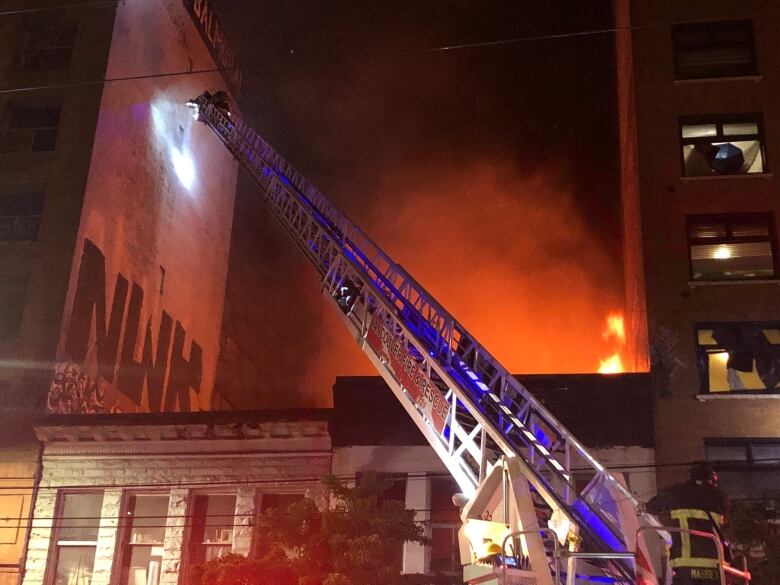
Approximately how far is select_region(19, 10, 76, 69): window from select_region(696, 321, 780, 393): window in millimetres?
19283

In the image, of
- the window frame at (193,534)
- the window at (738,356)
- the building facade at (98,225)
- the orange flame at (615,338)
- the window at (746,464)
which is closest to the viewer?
the window at (746,464)

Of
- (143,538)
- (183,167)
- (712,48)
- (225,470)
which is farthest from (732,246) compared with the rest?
(183,167)

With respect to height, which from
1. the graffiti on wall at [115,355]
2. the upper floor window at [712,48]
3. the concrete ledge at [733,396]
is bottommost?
the concrete ledge at [733,396]

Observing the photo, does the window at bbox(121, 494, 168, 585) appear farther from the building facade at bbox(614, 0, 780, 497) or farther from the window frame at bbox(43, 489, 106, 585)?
the building facade at bbox(614, 0, 780, 497)

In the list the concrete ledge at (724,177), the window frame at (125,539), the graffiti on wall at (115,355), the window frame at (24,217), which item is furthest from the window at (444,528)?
the window frame at (24,217)

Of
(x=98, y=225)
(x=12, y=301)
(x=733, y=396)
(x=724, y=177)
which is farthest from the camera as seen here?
(x=98, y=225)

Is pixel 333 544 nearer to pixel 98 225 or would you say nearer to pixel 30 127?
pixel 98 225

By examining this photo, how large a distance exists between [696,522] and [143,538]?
38.0 feet

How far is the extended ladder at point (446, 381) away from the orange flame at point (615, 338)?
38.3ft

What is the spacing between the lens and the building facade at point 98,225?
20.5 metres

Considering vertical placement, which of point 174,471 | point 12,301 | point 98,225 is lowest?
point 174,471

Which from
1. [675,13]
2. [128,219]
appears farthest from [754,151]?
[128,219]

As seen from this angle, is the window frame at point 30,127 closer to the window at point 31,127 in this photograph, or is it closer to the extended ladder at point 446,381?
the window at point 31,127

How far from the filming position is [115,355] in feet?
76.5
